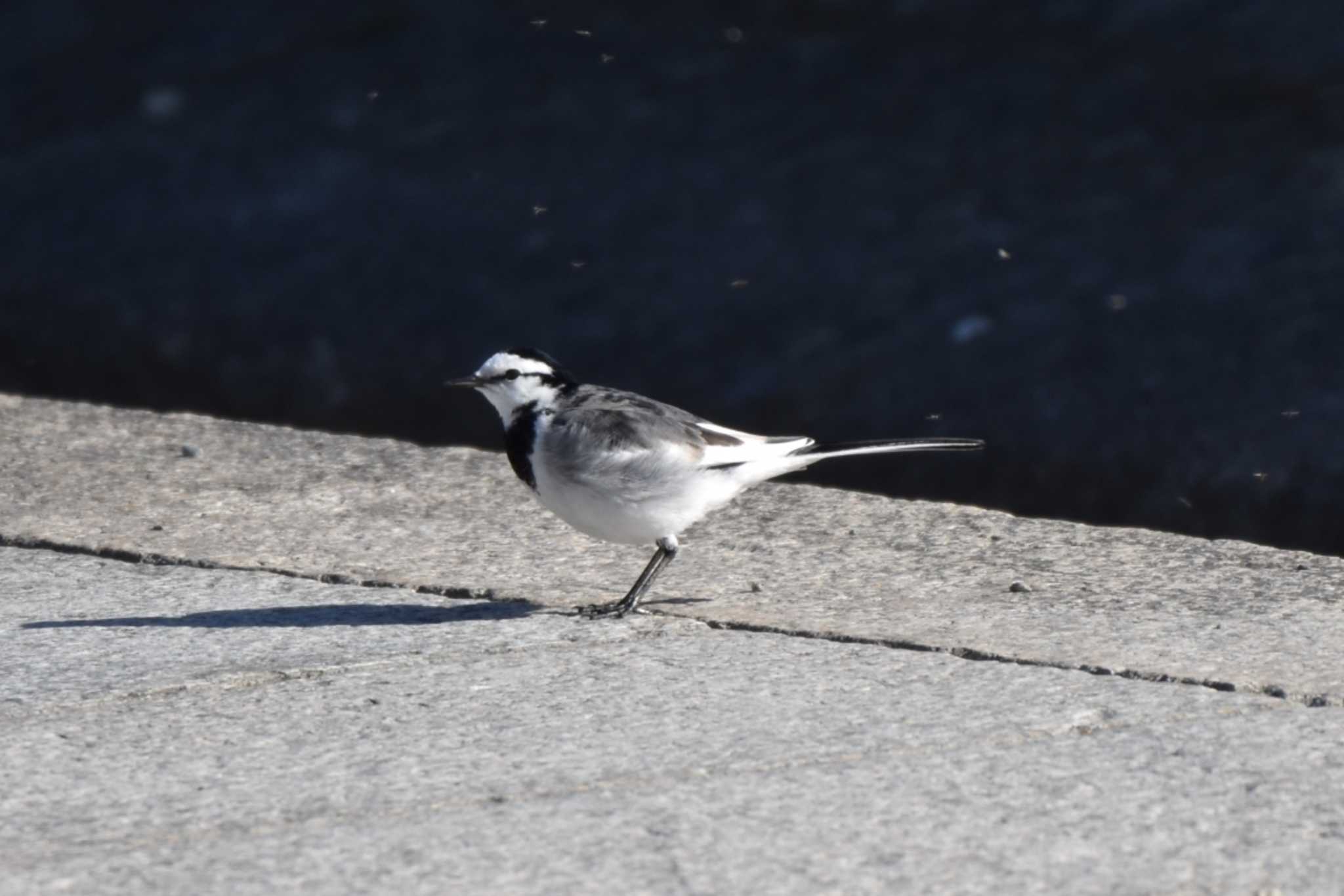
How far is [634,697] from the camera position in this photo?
4270mm

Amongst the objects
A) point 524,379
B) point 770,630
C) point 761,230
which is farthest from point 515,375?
point 761,230

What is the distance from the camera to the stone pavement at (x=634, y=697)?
341 cm

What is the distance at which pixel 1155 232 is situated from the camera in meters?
9.45

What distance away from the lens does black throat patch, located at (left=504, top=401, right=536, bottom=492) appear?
5.17 m

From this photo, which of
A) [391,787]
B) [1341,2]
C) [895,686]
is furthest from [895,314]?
[391,787]

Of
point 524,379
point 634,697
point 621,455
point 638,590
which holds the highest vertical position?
point 524,379

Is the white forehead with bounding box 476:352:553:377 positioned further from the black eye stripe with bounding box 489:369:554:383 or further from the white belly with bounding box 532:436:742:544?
the white belly with bounding box 532:436:742:544

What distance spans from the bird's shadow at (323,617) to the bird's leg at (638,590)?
0.15 meters

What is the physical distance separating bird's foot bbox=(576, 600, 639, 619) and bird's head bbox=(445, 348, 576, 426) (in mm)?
614

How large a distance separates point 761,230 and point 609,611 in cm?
516

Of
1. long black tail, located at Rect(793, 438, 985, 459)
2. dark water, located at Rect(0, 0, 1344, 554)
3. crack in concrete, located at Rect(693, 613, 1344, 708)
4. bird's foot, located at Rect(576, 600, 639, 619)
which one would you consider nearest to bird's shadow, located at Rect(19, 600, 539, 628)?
bird's foot, located at Rect(576, 600, 639, 619)

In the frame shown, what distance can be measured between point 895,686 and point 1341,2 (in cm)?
777

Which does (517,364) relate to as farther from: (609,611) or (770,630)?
(770,630)

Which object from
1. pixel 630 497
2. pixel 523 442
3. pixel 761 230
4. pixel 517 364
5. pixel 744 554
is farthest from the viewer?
pixel 761 230
